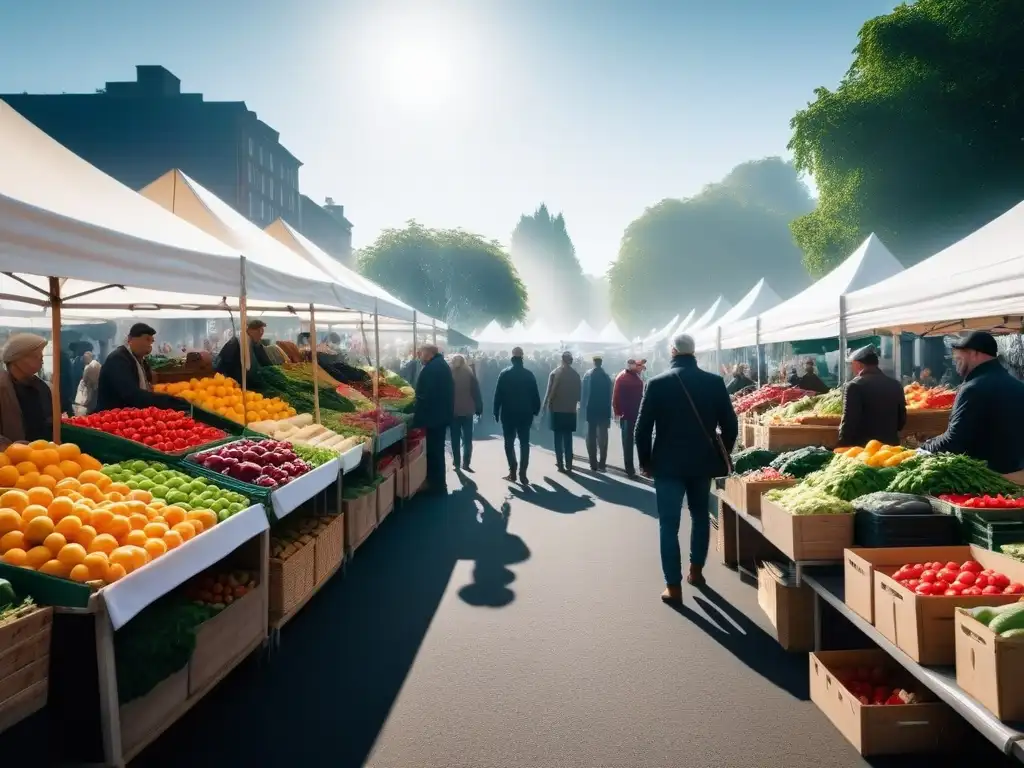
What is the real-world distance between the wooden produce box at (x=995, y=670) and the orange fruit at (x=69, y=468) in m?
4.70

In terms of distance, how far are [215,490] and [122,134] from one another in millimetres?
53979

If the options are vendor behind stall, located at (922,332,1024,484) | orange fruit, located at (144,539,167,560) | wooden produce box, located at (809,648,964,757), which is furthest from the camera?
vendor behind stall, located at (922,332,1024,484)

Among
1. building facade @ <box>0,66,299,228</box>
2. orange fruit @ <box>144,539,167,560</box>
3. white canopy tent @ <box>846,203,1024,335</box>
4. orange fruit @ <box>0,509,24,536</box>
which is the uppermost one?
building facade @ <box>0,66,299,228</box>

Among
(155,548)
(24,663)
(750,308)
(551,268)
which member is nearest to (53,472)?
(155,548)

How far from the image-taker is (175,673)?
385 centimetres

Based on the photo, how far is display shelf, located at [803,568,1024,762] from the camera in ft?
9.27

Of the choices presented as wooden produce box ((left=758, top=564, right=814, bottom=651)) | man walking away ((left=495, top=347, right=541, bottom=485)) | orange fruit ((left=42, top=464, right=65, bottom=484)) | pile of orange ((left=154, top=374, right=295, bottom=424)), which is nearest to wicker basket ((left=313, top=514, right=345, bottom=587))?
pile of orange ((left=154, top=374, right=295, bottom=424))

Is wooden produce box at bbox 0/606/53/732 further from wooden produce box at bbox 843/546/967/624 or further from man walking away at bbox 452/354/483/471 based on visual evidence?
man walking away at bbox 452/354/483/471

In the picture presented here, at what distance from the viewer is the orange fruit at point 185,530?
4152mm

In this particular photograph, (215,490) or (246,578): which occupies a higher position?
(215,490)

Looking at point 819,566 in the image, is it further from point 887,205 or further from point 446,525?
point 887,205

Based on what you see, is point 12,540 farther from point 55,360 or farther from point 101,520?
point 55,360

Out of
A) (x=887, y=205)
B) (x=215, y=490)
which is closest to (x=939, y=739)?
(x=215, y=490)

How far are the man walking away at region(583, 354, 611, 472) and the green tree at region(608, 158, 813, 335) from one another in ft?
159
